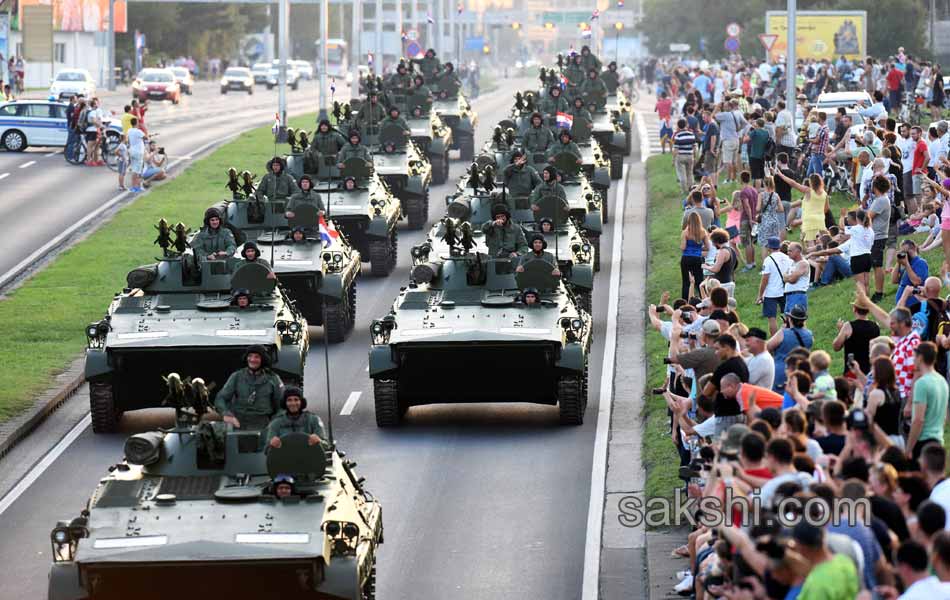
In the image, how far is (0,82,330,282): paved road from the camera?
39.1m

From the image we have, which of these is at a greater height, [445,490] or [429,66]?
[429,66]

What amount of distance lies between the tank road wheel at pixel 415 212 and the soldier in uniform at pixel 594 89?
29.5 ft

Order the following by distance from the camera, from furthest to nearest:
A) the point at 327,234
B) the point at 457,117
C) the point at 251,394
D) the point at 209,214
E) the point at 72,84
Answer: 1. the point at 72,84
2. the point at 457,117
3. the point at 327,234
4. the point at 209,214
5. the point at 251,394

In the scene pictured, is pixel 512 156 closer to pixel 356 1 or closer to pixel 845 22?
pixel 845 22

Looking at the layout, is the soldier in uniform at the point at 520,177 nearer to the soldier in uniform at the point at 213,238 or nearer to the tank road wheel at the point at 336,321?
the tank road wheel at the point at 336,321

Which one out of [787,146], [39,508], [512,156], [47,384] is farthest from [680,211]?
[39,508]

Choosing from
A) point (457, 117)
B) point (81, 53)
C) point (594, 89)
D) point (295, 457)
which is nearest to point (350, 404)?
point (295, 457)

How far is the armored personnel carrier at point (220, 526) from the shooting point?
46.1 feet

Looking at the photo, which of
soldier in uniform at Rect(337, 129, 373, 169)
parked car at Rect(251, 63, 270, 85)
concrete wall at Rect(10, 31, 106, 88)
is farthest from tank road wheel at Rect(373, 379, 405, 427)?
parked car at Rect(251, 63, 270, 85)

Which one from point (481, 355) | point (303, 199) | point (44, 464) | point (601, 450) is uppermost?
point (303, 199)

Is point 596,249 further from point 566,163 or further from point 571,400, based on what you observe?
point 571,400

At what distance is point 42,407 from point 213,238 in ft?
10.4

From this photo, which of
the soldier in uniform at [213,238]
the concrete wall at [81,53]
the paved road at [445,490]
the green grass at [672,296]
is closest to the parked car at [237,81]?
the concrete wall at [81,53]

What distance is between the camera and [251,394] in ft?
58.0
